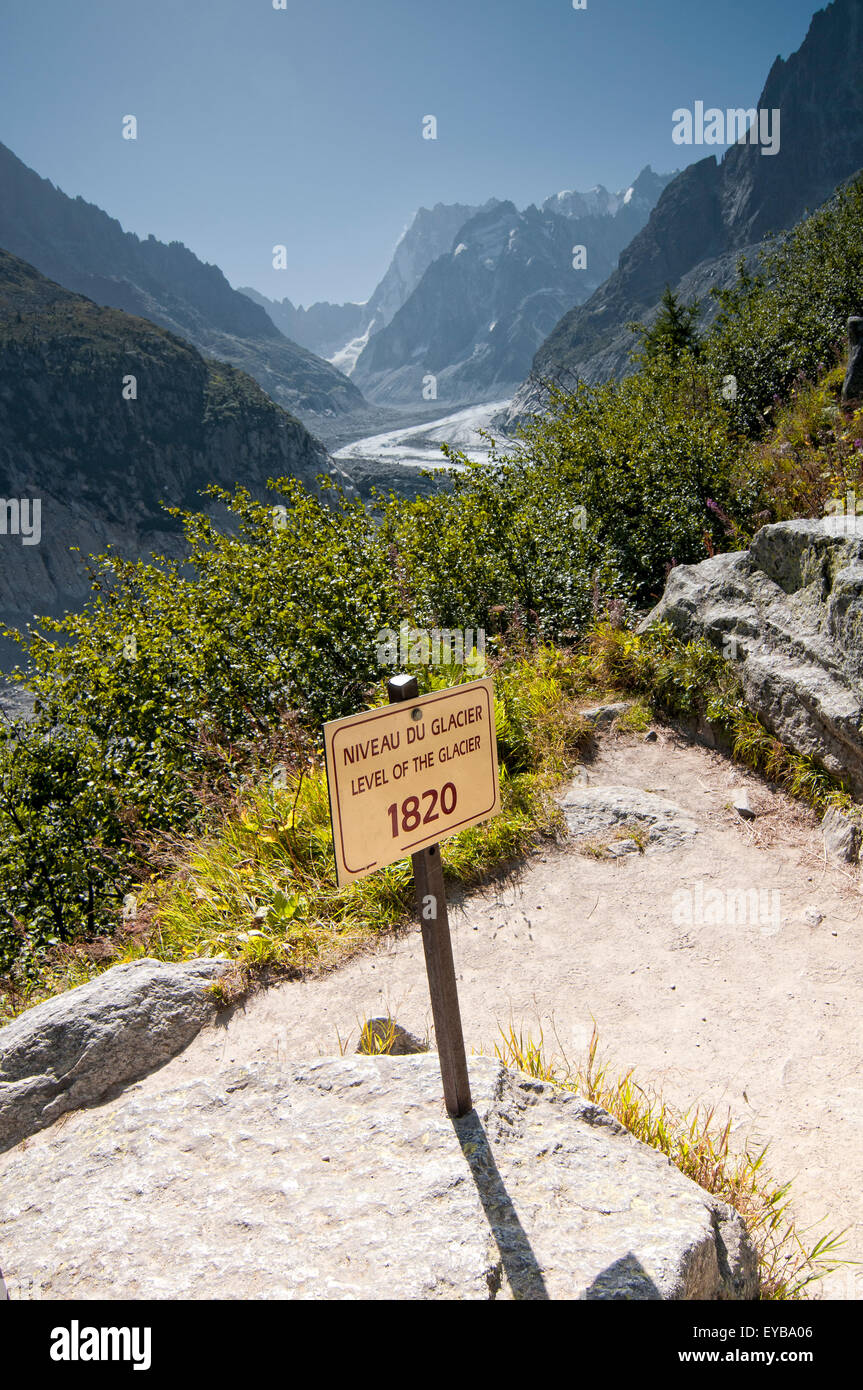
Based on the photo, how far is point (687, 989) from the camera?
14.5 feet

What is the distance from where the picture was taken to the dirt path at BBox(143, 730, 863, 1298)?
3.55 m

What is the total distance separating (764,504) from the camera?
34.1 feet

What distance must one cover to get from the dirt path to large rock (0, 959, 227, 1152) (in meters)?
0.18

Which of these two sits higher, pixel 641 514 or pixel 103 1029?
pixel 641 514

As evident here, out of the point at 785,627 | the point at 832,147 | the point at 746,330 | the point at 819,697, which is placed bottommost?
the point at 819,697

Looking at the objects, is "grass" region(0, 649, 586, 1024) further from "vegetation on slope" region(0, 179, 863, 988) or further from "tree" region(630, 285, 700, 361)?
"tree" region(630, 285, 700, 361)

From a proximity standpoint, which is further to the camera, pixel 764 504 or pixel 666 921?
pixel 764 504

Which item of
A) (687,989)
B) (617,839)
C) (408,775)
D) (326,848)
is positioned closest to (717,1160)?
(687,989)

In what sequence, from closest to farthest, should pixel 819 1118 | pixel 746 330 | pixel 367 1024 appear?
pixel 819 1118, pixel 367 1024, pixel 746 330

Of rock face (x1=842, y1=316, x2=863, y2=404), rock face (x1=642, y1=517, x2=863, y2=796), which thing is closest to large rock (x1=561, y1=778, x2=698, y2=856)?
rock face (x1=642, y1=517, x2=863, y2=796)

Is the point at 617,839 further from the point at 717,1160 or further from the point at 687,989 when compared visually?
the point at 717,1160

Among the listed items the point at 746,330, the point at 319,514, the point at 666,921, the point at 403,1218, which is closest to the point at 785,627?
the point at 666,921
